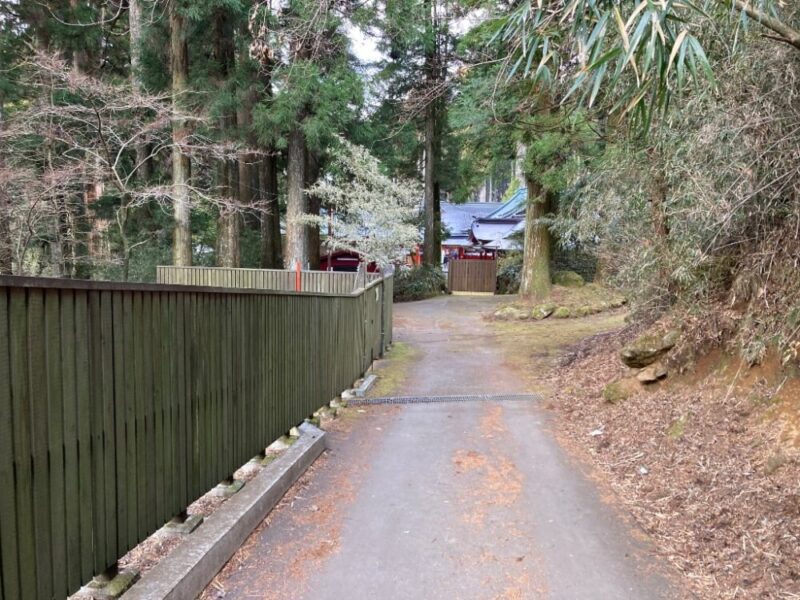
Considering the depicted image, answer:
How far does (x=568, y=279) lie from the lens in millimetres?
17969

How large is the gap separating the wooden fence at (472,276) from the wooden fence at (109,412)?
22116 mm

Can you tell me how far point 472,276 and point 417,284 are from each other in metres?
4.42

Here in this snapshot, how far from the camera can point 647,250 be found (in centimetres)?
660

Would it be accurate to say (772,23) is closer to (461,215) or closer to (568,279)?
(568,279)

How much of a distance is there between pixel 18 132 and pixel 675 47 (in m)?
12.7

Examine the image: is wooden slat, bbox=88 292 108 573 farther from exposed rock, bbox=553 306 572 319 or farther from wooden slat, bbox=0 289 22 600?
exposed rock, bbox=553 306 572 319

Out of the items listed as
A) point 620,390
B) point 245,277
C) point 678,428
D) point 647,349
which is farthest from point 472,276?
point 678,428

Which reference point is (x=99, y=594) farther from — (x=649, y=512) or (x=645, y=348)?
(x=645, y=348)

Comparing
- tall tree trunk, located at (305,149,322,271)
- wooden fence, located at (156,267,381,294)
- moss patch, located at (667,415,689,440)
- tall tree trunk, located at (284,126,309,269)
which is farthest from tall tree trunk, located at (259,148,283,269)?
moss patch, located at (667,415,689,440)

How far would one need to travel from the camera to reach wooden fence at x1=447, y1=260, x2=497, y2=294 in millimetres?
25781

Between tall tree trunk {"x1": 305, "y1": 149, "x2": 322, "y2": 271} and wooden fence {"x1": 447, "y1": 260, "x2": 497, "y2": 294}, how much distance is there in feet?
22.2

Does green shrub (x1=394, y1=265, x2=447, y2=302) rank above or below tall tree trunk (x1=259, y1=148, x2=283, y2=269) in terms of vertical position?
below

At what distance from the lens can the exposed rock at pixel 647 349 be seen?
609 cm

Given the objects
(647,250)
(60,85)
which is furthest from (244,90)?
(647,250)
